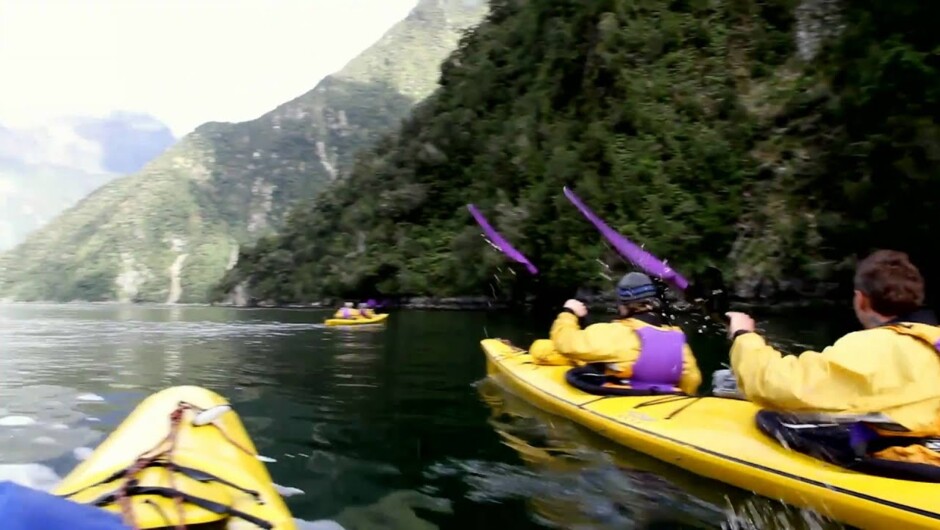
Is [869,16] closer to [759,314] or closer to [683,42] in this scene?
[759,314]

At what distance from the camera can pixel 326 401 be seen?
966 centimetres

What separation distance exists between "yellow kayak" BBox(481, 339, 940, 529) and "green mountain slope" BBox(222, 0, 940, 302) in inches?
492

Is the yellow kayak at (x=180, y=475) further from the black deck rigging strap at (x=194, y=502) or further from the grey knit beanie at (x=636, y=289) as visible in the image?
the grey knit beanie at (x=636, y=289)

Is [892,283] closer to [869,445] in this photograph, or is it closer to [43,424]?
[869,445]

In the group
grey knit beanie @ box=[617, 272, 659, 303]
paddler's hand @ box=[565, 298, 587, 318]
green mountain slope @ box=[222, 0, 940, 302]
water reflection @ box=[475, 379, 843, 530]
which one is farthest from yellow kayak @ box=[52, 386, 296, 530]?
green mountain slope @ box=[222, 0, 940, 302]

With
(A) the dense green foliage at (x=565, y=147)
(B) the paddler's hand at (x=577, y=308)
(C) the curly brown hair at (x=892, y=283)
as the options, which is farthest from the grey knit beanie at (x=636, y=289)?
(A) the dense green foliage at (x=565, y=147)

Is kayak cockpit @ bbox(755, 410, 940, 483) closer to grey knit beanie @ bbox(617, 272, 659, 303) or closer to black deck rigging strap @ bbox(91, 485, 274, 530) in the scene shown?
grey knit beanie @ bbox(617, 272, 659, 303)

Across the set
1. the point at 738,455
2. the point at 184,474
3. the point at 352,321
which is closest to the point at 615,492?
the point at 738,455

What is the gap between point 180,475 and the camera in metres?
3.46

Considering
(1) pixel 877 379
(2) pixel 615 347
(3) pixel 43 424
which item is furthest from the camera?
(3) pixel 43 424

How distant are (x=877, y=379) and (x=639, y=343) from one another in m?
3.03

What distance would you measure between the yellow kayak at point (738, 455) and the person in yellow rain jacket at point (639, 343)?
0.91 feet

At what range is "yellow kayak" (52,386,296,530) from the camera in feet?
10.2

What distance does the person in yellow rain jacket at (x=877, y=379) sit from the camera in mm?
3822
